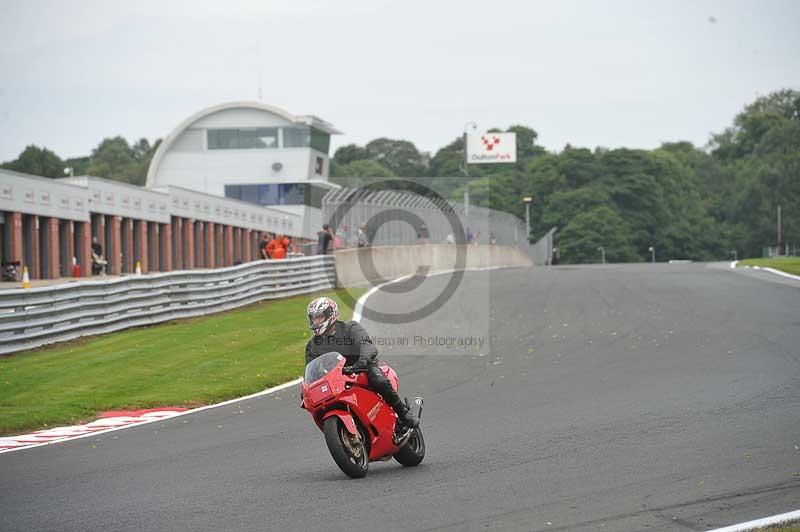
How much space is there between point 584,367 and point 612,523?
970cm

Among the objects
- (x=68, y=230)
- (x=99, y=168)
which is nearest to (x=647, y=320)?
(x=68, y=230)

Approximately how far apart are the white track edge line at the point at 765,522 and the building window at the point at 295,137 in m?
67.7

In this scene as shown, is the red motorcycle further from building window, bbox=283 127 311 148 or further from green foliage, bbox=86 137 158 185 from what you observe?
green foliage, bbox=86 137 158 185

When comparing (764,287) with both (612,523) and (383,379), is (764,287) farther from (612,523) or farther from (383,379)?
(612,523)

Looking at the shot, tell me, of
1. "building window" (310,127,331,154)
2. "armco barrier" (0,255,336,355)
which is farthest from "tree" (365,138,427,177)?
"armco barrier" (0,255,336,355)

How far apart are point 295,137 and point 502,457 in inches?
2573

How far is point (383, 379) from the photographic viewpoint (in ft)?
30.1

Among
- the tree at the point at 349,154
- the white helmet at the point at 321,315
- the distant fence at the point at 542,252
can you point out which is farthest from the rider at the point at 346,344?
the tree at the point at 349,154

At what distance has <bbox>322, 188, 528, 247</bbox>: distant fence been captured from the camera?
36.4m

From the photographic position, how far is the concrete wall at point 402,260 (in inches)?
1397

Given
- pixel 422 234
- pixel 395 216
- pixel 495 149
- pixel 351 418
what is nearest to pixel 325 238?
pixel 395 216

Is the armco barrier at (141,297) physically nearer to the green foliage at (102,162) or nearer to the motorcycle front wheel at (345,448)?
the motorcycle front wheel at (345,448)

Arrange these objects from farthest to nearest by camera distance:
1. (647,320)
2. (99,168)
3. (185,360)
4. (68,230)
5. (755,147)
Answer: (755,147) → (99,168) → (68,230) → (647,320) → (185,360)

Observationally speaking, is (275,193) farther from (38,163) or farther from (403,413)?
(403,413)
